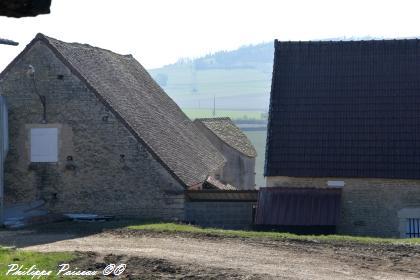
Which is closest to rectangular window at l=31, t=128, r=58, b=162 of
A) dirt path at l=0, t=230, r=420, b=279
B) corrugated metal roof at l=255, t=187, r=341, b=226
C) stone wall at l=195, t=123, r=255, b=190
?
dirt path at l=0, t=230, r=420, b=279

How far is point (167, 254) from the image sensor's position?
50.9 feet

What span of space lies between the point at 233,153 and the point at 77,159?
13.8 metres

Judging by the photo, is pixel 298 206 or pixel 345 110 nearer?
pixel 298 206

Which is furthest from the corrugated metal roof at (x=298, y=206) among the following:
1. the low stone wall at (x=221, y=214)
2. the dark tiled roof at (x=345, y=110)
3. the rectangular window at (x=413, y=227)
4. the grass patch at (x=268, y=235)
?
the grass patch at (x=268, y=235)

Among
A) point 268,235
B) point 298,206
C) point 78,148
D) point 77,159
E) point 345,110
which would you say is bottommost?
point 268,235

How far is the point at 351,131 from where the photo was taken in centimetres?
2391

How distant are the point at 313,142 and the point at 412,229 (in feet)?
14.0

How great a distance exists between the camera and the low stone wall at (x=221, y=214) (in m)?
22.8

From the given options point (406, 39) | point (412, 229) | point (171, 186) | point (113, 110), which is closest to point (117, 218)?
point (171, 186)

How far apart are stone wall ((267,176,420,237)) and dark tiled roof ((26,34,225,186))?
4948mm

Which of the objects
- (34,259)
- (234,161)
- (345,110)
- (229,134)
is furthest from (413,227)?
(229,134)

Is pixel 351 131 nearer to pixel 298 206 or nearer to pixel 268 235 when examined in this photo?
Result: pixel 298 206

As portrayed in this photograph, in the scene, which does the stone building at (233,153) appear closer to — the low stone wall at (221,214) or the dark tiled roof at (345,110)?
the dark tiled roof at (345,110)

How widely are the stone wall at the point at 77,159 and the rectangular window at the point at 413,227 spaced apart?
673 centimetres
